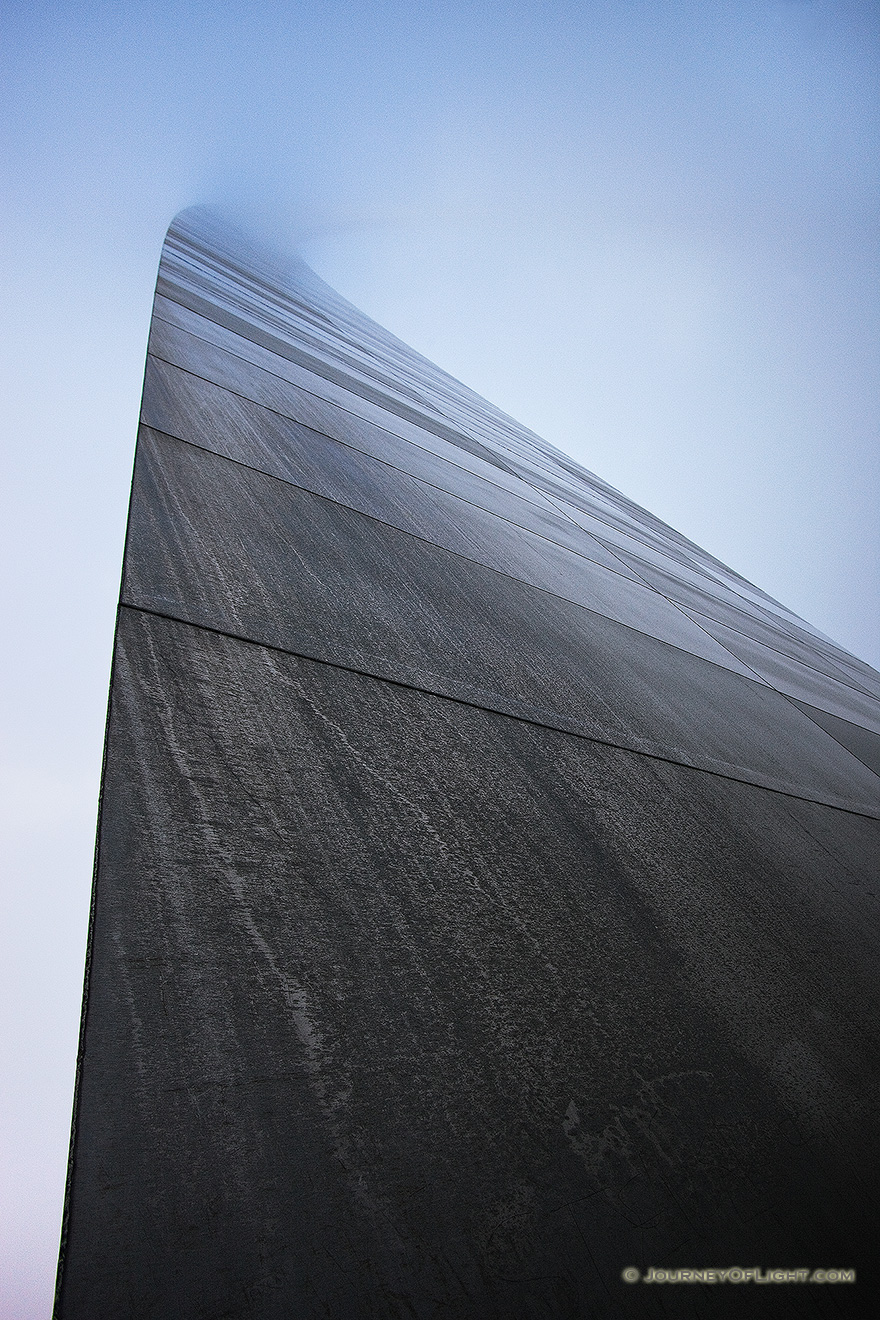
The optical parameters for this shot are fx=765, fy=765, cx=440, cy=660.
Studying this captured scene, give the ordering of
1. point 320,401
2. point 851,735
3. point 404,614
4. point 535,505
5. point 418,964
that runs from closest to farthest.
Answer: point 418,964 → point 404,614 → point 320,401 → point 851,735 → point 535,505

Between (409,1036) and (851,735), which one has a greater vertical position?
(851,735)

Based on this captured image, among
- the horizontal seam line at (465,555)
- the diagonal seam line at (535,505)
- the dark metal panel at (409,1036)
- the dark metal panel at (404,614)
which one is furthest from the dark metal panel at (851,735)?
the dark metal panel at (409,1036)

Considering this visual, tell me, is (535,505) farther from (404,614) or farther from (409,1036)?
(409,1036)

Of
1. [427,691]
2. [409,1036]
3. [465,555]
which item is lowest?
[409,1036]

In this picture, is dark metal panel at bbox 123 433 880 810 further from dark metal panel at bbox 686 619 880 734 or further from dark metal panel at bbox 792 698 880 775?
dark metal panel at bbox 686 619 880 734

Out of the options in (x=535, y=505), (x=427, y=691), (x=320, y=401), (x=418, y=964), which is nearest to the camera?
(x=418, y=964)

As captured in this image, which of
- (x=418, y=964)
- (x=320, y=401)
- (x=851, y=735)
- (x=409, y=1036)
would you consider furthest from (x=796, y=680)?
(x=409, y=1036)

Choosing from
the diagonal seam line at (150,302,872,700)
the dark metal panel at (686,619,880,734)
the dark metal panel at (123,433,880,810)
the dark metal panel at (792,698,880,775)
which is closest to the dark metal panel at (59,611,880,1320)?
the dark metal panel at (123,433,880,810)

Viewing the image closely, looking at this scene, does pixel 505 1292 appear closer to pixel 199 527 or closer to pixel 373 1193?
pixel 373 1193

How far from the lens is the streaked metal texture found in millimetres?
964

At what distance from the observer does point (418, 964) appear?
134 cm

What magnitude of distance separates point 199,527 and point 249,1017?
1.51 meters

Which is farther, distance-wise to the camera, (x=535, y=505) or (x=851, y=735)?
(x=535, y=505)

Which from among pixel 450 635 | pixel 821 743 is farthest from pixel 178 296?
pixel 821 743
